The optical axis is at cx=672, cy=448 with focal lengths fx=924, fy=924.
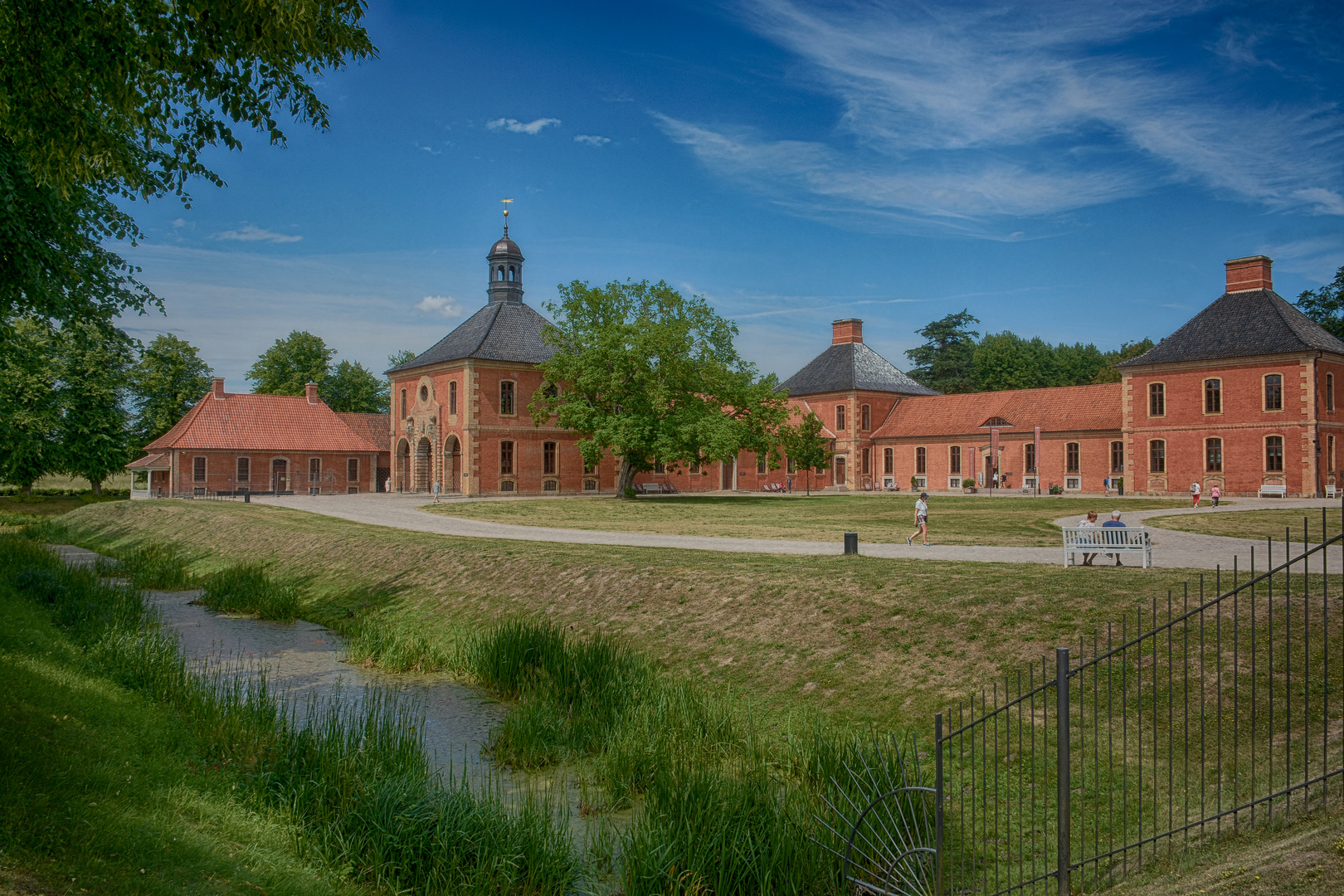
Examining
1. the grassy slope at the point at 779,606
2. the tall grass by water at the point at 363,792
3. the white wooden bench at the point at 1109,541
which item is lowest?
the tall grass by water at the point at 363,792

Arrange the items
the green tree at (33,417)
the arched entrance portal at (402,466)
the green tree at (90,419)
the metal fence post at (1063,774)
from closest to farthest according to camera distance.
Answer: the metal fence post at (1063,774) < the green tree at (33,417) < the green tree at (90,419) < the arched entrance portal at (402,466)

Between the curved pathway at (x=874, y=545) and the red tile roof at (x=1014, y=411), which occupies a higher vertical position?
the red tile roof at (x=1014, y=411)

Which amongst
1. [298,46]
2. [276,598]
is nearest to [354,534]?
[276,598]

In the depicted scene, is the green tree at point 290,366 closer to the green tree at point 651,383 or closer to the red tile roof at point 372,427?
the red tile roof at point 372,427

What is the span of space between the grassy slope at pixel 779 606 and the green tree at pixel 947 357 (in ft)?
226

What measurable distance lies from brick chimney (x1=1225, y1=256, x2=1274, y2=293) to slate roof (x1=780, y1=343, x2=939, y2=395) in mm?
21568

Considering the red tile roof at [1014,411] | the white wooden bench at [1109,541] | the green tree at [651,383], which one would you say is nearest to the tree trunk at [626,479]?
the green tree at [651,383]

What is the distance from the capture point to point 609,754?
27.7ft

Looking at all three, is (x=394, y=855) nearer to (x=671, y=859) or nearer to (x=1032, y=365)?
(x=671, y=859)

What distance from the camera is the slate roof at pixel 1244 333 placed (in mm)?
39688

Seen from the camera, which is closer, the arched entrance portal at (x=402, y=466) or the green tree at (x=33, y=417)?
the green tree at (x=33, y=417)

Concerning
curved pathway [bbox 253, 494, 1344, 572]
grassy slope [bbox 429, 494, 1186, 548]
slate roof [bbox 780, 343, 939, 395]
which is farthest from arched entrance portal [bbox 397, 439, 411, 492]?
slate roof [bbox 780, 343, 939, 395]

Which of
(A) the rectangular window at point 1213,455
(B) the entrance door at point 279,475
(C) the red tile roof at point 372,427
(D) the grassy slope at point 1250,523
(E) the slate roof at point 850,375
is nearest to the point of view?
(D) the grassy slope at point 1250,523

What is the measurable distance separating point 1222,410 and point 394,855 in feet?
145
